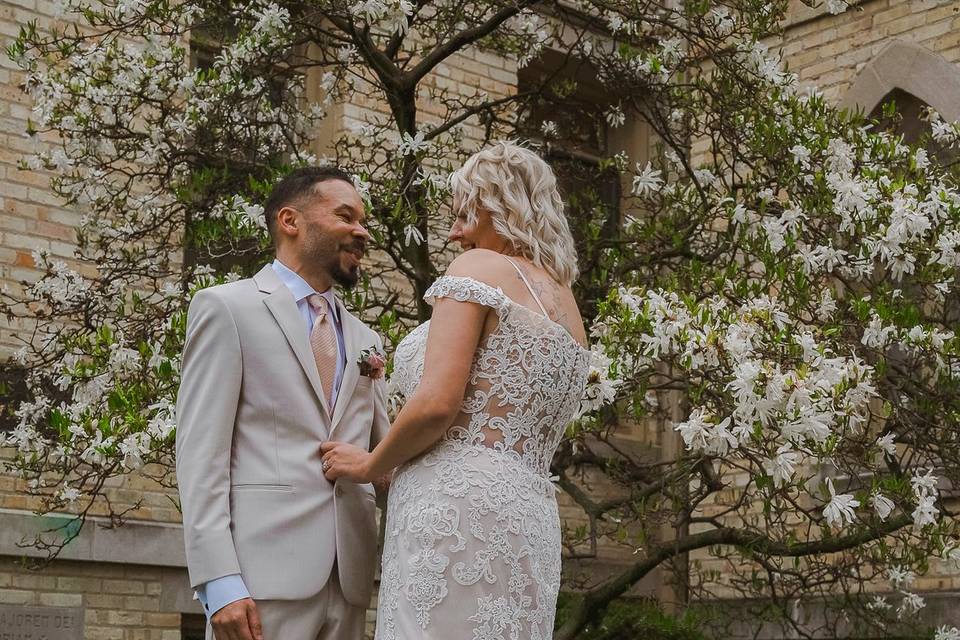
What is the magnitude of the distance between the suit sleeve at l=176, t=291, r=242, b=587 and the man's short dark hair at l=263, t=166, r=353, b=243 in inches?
14.7

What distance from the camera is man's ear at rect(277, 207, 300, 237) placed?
4059 mm

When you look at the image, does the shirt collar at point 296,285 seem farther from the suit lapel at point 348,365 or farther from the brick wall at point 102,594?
the brick wall at point 102,594

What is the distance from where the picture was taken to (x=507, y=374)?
3791 millimetres

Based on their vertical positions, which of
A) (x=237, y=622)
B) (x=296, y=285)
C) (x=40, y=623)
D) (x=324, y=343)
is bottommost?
(x=237, y=622)

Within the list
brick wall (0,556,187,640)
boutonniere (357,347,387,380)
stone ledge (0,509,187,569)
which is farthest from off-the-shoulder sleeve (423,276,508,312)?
brick wall (0,556,187,640)

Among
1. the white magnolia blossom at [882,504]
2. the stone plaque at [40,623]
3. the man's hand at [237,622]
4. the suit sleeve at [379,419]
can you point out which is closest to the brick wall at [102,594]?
the stone plaque at [40,623]

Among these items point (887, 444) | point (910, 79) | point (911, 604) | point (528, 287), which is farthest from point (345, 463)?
point (910, 79)

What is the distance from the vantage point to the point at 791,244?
729 cm

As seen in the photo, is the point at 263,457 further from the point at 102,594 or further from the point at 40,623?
the point at 102,594

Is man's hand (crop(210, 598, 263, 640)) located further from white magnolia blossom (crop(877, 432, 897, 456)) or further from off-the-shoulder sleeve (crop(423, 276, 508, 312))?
white magnolia blossom (crop(877, 432, 897, 456))

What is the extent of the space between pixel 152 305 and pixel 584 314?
2411mm

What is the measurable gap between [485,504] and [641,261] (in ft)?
14.9

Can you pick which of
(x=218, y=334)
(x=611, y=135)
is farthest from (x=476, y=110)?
(x=611, y=135)

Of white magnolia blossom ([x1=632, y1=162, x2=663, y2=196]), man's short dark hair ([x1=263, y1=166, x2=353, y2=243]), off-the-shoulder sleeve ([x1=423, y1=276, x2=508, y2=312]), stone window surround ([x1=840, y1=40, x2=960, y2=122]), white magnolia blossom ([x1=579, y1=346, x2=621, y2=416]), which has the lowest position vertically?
off-the-shoulder sleeve ([x1=423, y1=276, x2=508, y2=312])
